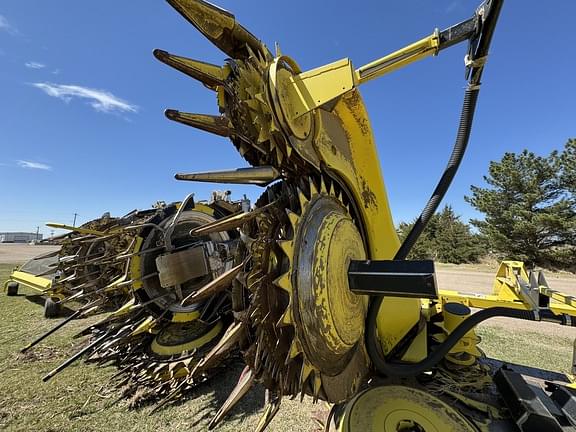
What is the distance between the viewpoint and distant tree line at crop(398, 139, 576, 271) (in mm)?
19375

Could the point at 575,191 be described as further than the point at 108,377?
Yes

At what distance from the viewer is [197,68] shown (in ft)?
4.64

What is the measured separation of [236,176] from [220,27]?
71 cm

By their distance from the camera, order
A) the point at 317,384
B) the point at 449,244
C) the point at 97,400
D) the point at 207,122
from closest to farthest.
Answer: the point at 317,384 → the point at 207,122 → the point at 97,400 → the point at 449,244

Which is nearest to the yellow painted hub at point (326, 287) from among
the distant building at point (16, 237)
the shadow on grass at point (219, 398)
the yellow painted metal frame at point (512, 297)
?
the yellow painted metal frame at point (512, 297)

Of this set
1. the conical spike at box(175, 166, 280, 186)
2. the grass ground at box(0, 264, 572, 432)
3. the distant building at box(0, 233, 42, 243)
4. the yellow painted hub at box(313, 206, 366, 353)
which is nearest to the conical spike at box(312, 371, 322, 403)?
the yellow painted hub at box(313, 206, 366, 353)

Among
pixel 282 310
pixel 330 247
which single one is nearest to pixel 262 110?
pixel 330 247

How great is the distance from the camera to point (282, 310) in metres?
1.37

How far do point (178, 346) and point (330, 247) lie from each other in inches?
129

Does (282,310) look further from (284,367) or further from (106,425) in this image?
(106,425)

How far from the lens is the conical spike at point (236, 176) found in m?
1.40

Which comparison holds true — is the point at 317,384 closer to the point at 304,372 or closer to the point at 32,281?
the point at 304,372

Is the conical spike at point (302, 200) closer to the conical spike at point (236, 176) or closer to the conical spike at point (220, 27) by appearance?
the conical spike at point (236, 176)

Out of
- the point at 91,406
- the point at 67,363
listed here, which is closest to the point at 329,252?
the point at 91,406
